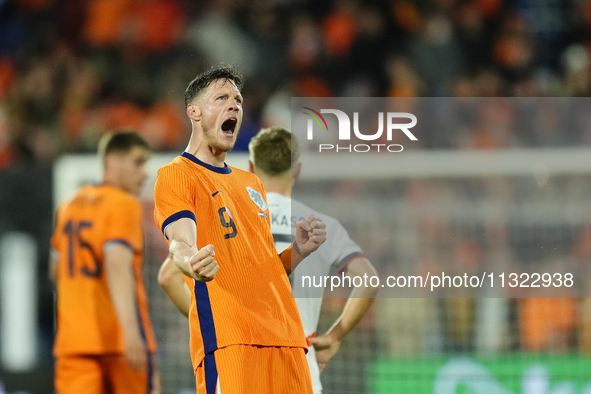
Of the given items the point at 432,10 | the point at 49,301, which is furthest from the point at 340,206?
the point at 432,10

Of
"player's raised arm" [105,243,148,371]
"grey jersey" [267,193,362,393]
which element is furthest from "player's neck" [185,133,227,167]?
"player's raised arm" [105,243,148,371]

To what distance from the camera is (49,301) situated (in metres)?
6.20

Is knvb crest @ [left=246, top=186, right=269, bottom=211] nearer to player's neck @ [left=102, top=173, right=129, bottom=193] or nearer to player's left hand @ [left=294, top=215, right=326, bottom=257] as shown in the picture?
player's left hand @ [left=294, top=215, right=326, bottom=257]

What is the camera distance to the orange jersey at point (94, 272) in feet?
14.9

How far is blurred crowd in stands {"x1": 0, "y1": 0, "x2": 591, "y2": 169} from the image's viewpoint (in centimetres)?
820

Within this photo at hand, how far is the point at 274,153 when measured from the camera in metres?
3.49

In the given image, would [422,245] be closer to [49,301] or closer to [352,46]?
[49,301]

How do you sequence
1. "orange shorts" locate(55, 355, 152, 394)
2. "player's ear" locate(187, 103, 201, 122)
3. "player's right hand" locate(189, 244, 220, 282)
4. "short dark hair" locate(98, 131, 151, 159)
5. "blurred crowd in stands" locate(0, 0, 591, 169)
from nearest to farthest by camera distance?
1. "player's right hand" locate(189, 244, 220, 282)
2. "player's ear" locate(187, 103, 201, 122)
3. "orange shorts" locate(55, 355, 152, 394)
4. "short dark hair" locate(98, 131, 151, 159)
5. "blurred crowd in stands" locate(0, 0, 591, 169)

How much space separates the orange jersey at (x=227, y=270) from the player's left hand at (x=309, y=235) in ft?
0.39

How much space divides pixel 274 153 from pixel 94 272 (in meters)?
1.74

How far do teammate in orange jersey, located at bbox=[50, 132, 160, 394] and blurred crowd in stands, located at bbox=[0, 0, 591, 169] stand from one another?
3.08 metres

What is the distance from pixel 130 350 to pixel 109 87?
16.6ft

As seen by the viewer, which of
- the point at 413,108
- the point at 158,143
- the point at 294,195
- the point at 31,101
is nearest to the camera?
the point at 294,195

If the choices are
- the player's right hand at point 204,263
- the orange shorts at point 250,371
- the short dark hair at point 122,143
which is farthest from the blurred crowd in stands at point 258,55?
the player's right hand at point 204,263
